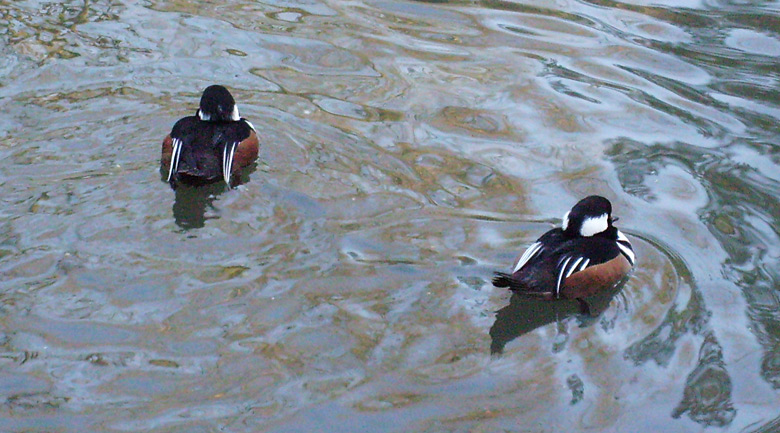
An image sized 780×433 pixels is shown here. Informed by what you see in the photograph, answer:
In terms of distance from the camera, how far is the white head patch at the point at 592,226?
22.0 ft

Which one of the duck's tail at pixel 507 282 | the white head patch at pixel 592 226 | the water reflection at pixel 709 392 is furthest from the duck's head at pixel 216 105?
the water reflection at pixel 709 392

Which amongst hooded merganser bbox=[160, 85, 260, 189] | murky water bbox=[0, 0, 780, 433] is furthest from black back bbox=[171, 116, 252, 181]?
murky water bbox=[0, 0, 780, 433]

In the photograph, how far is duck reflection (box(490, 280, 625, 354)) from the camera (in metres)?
6.12

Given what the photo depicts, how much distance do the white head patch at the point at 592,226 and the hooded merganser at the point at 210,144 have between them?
2.79 meters

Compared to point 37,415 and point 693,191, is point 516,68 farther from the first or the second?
point 37,415

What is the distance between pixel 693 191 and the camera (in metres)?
7.91

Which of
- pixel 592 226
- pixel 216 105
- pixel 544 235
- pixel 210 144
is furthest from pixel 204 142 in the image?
pixel 592 226

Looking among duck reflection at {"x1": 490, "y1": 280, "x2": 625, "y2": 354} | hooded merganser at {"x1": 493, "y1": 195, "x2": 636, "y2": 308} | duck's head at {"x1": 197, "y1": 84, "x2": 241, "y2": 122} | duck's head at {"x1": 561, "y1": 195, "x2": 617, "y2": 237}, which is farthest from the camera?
Answer: duck's head at {"x1": 197, "y1": 84, "x2": 241, "y2": 122}

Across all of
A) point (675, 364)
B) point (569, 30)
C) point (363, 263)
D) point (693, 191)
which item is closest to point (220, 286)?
point (363, 263)

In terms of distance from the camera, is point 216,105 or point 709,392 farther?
point 216,105

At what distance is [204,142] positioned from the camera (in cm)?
757

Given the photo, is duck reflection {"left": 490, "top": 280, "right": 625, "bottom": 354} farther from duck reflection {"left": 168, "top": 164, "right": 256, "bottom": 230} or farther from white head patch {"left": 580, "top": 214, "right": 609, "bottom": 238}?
duck reflection {"left": 168, "top": 164, "right": 256, "bottom": 230}

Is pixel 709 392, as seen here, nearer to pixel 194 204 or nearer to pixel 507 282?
pixel 507 282

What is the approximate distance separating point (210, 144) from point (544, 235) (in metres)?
2.81
